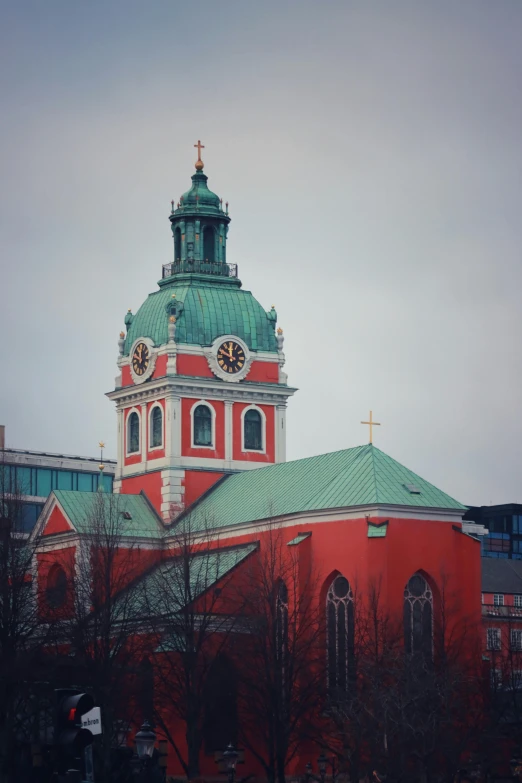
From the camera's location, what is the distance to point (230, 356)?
95125 millimetres

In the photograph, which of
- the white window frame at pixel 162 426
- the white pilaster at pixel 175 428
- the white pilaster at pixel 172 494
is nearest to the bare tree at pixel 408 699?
the white pilaster at pixel 172 494

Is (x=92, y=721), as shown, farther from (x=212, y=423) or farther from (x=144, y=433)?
(x=144, y=433)

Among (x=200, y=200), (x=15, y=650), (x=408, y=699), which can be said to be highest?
(x=200, y=200)

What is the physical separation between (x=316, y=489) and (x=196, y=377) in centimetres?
1345

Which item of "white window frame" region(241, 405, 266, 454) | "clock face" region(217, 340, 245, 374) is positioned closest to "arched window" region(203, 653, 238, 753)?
"white window frame" region(241, 405, 266, 454)

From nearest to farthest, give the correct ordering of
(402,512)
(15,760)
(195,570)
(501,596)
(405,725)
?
(405,725), (15,760), (402,512), (195,570), (501,596)

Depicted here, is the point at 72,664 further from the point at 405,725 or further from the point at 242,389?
the point at 242,389

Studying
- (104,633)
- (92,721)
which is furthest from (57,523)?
(92,721)

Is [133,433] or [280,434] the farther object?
[133,433]

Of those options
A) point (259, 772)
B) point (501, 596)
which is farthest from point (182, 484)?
point (501, 596)

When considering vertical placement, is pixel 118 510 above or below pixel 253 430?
below

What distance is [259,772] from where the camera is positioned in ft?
264

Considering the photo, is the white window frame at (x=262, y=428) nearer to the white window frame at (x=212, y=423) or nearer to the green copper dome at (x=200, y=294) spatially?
the white window frame at (x=212, y=423)

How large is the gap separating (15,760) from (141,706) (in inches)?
383
